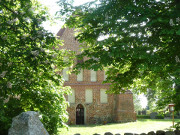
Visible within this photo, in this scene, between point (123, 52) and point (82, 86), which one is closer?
point (123, 52)

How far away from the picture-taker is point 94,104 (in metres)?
29.4

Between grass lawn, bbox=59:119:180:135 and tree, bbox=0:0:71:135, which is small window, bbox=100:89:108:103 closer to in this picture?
grass lawn, bbox=59:119:180:135

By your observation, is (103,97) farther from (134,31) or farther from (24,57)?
(24,57)

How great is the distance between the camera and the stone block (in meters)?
7.05

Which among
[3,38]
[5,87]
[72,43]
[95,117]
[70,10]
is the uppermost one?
[72,43]

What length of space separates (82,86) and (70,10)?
20.1m

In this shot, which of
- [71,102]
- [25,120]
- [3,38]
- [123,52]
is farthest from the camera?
[71,102]

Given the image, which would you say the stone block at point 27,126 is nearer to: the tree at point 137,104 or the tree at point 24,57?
the tree at point 24,57

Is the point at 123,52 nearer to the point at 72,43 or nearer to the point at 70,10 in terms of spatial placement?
the point at 70,10

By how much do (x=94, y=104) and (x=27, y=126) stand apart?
74.3 feet

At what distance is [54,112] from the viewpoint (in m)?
12.2

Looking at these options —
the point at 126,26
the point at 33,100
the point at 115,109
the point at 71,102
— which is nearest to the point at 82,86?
the point at 71,102

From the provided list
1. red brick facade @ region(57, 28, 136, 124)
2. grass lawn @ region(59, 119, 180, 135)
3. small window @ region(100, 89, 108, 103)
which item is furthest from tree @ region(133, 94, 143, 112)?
grass lawn @ region(59, 119, 180, 135)

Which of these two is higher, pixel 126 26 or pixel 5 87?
pixel 126 26
